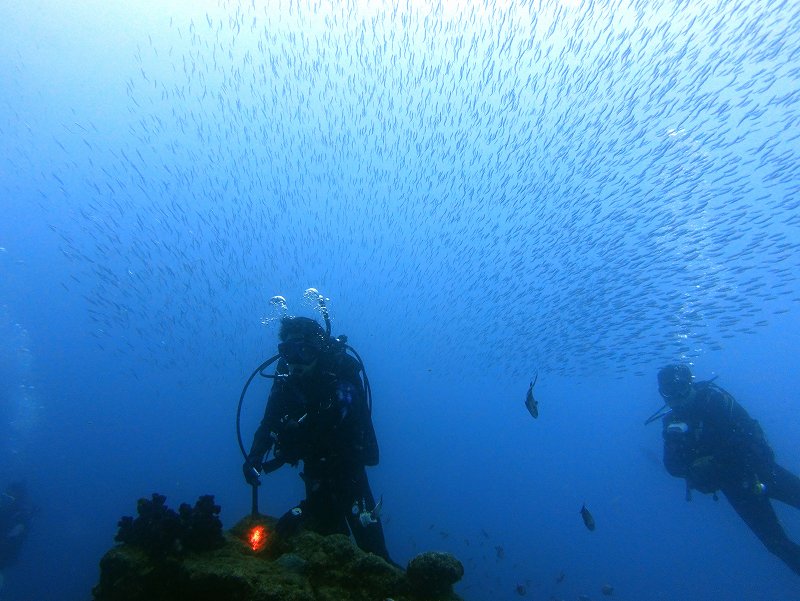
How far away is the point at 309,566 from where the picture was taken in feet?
12.2

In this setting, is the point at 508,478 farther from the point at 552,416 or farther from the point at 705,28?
the point at 705,28

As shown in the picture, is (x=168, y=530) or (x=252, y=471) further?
(x=252, y=471)

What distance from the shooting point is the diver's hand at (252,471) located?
4613 mm

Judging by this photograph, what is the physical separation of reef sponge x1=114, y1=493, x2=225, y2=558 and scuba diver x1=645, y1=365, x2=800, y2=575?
898 cm

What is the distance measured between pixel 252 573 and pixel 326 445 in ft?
5.34

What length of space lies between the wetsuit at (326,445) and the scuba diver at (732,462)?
7.16 metres

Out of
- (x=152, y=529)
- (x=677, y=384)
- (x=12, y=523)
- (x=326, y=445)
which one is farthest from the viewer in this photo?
(x=12, y=523)

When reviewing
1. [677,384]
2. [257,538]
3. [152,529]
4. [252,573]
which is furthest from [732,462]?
[152,529]

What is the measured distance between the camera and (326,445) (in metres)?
4.94

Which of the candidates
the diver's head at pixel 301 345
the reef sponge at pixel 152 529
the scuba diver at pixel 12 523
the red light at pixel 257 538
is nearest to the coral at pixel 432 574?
the red light at pixel 257 538

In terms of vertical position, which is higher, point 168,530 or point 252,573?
point 168,530

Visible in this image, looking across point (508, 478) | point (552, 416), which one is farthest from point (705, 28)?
point (552, 416)

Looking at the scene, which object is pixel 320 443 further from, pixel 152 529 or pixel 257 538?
pixel 152 529

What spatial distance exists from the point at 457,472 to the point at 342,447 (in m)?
66.6
